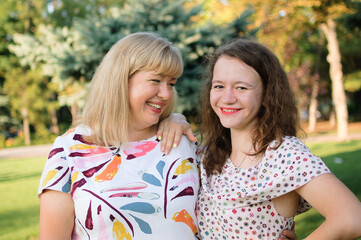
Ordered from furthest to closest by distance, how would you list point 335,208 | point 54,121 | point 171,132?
point 54,121
point 171,132
point 335,208

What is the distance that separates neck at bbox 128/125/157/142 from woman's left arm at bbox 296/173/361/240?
1.15 m

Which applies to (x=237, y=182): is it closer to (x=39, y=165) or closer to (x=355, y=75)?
(x=39, y=165)

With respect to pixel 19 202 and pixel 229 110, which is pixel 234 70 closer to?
pixel 229 110

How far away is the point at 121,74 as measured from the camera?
2213 mm

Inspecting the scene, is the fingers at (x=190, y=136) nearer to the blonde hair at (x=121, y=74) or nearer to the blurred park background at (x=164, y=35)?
the blonde hair at (x=121, y=74)

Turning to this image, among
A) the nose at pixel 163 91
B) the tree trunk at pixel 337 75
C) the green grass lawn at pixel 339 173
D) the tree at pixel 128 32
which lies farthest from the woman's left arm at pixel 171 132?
the tree trunk at pixel 337 75

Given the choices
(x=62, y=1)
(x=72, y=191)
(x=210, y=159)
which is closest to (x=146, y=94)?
(x=210, y=159)

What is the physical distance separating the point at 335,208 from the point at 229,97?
0.78 meters

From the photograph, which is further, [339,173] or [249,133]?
[339,173]

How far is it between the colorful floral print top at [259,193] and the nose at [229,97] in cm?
33

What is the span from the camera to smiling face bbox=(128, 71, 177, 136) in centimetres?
223

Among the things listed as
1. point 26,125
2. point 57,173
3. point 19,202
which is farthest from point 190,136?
point 26,125

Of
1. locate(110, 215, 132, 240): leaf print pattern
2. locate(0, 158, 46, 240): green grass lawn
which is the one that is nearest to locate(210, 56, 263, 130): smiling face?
locate(110, 215, 132, 240): leaf print pattern

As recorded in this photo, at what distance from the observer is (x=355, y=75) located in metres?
25.2
